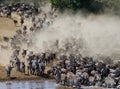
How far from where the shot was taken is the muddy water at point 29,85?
49.6 m

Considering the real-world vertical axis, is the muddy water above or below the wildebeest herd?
below

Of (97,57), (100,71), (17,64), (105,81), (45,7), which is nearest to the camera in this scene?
(105,81)

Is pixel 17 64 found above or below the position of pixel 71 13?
below

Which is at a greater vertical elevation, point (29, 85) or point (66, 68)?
point (66, 68)

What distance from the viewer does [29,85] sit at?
5044cm

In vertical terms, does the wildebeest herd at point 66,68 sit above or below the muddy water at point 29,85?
above

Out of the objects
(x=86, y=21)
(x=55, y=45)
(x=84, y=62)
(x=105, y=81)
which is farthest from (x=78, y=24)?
(x=105, y=81)

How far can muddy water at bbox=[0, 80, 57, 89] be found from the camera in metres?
49.6

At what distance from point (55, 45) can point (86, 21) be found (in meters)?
22.4

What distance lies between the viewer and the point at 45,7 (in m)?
103

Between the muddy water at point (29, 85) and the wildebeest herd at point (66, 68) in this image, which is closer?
the wildebeest herd at point (66, 68)

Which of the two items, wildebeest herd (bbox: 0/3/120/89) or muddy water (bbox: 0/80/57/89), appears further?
muddy water (bbox: 0/80/57/89)

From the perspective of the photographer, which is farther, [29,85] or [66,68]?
[66,68]

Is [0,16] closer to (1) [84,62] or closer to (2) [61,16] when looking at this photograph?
(2) [61,16]
